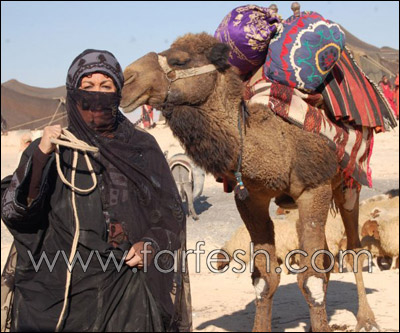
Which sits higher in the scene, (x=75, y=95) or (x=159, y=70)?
(x=159, y=70)

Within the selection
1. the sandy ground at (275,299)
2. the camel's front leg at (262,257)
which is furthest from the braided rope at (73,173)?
the sandy ground at (275,299)

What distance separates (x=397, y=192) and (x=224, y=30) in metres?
8.53

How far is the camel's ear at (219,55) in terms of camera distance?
212 inches

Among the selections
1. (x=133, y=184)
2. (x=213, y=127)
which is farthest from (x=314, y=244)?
(x=133, y=184)

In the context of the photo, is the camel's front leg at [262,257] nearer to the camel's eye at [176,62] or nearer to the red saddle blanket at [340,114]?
the red saddle blanket at [340,114]

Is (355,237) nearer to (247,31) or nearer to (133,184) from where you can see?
(247,31)

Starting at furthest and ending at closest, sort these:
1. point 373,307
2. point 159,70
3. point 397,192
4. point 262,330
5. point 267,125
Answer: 1. point 397,192
2. point 373,307
3. point 262,330
4. point 267,125
5. point 159,70

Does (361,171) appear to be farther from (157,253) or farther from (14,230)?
(14,230)

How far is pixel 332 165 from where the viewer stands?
598 cm

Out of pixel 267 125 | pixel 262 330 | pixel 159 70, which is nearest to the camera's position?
pixel 159 70

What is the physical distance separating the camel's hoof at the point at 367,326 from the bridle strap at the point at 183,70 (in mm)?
3018

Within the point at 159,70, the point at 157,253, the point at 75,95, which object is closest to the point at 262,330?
the point at 159,70

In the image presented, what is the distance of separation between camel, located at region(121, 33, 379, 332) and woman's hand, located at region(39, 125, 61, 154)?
1692 mm

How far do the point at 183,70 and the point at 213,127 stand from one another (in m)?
0.47
